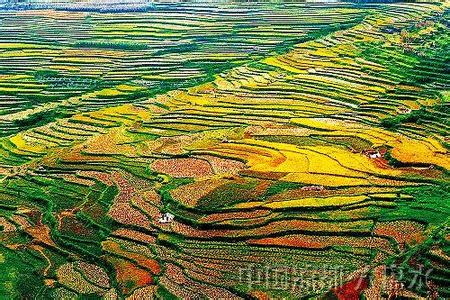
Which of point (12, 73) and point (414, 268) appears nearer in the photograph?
point (414, 268)

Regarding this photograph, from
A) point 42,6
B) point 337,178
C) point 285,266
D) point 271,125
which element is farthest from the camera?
point 42,6

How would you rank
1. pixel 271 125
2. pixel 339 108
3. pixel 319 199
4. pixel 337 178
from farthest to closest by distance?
pixel 339 108, pixel 271 125, pixel 337 178, pixel 319 199

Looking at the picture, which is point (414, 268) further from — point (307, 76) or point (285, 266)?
point (307, 76)

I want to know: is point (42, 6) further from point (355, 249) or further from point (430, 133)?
point (355, 249)

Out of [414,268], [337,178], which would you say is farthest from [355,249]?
[337,178]

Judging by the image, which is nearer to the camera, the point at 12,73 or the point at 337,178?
the point at 337,178

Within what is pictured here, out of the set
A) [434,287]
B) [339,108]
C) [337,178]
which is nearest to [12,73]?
[339,108]
